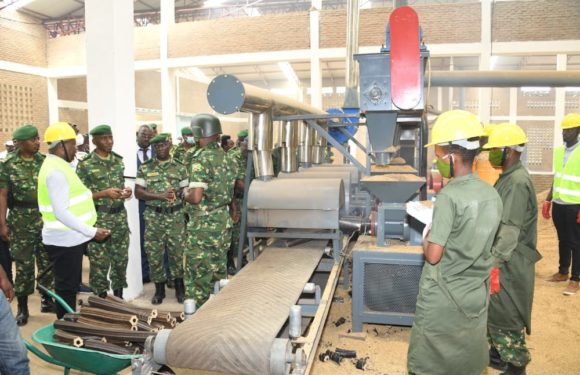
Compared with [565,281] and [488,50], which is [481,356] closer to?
[565,281]

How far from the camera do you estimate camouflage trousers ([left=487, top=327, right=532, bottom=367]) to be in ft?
9.31

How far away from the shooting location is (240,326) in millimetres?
2182

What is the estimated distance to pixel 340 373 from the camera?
3.15 meters

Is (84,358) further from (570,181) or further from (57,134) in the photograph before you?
(570,181)

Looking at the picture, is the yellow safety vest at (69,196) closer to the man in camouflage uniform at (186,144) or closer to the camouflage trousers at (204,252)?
the camouflage trousers at (204,252)

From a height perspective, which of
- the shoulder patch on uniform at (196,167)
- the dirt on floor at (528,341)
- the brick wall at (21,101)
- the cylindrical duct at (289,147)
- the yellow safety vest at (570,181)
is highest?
the brick wall at (21,101)

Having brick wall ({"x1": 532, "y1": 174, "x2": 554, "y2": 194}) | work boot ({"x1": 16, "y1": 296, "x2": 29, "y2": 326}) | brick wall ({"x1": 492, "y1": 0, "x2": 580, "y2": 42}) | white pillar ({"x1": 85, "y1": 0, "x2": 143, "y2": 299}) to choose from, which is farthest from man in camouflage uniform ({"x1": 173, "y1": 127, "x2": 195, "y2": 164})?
brick wall ({"x1": 532, "y1": 174, "x2": 554, "y2": 194})

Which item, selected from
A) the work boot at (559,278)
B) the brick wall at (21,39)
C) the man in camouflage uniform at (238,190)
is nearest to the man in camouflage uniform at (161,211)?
the man in camouflage uniform at (238,190)

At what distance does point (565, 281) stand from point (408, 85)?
13.1 feet

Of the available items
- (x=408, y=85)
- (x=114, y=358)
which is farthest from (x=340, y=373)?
(x=408, y=85)

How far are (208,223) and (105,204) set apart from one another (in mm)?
1061

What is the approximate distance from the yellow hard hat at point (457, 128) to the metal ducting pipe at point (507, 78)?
7.66ft

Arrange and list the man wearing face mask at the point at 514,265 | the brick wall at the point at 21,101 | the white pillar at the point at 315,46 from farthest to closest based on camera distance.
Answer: the brick wall at the point at 21,101 → the white pillar at the point at 315,46 → the man wearing face mask at the point at 514,265

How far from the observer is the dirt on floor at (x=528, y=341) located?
3.21 metres
